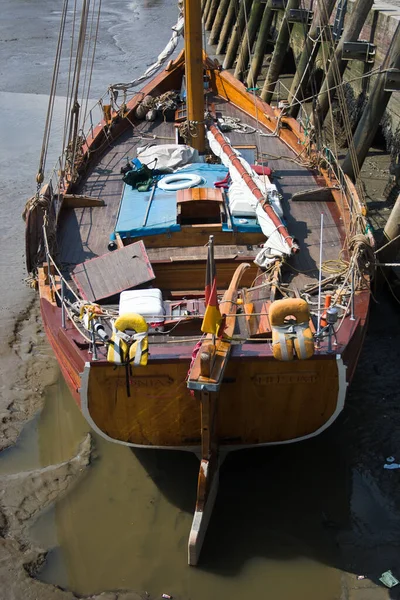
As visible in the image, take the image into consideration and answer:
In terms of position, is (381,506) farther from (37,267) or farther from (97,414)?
(37,267)

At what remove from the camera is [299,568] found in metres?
6.68

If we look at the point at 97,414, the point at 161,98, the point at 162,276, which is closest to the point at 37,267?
the point at 162,276

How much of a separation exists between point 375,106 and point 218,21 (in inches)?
794

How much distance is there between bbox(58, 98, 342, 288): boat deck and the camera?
8.60m

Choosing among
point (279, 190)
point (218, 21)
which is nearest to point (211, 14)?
point (218, 21)

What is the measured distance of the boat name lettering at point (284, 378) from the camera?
6.37m

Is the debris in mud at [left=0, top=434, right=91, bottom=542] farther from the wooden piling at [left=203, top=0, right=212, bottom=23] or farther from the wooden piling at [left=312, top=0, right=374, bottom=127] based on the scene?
the wooden piling at [left=203, top=0, right=212, bottom=23]

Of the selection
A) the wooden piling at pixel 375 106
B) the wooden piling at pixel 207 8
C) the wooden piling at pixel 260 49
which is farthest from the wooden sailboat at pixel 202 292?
the wooden piling at pixel 207 8

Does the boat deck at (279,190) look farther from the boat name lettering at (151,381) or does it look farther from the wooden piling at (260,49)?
the wooden piling at (260,49)

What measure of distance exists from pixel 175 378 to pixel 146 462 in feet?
6.76

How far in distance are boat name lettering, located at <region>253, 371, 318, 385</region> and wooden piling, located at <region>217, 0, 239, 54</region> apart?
79.1 feet

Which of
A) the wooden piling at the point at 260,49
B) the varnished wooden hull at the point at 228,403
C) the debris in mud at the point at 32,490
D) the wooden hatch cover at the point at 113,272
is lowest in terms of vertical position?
the debris in mud at the point at 32,490

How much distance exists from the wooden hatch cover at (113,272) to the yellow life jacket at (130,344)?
1693 millimetres

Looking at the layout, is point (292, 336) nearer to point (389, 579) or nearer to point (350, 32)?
point (389, 579)
